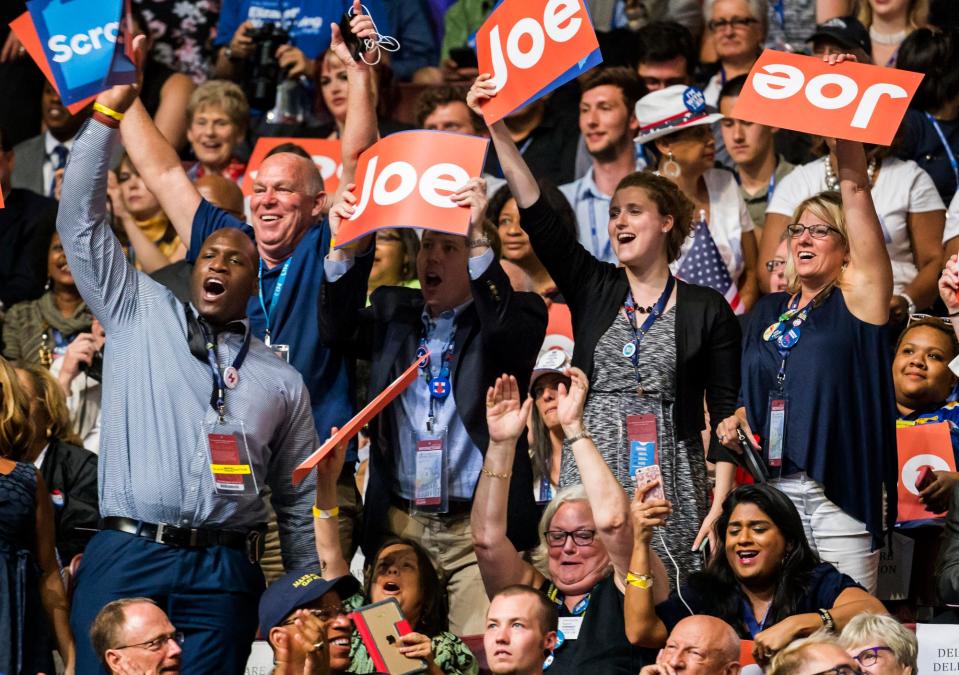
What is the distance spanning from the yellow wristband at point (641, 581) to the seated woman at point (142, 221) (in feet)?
11.2

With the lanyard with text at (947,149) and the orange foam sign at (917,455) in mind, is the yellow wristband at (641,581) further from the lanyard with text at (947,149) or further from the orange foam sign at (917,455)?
the lanyard with text at (947,149)

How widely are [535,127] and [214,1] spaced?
7.20 ft

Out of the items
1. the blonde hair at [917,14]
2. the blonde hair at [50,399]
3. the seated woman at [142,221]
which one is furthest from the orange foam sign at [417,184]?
the blonde hair at [917,14]

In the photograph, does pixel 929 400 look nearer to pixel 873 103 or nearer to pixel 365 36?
pixel 873 103

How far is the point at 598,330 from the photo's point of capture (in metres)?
5.52

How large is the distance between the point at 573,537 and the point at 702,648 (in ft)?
2.20

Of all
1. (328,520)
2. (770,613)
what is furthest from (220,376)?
(770,613)

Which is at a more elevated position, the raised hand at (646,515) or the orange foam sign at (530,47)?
the orange foam sign at (530,47)

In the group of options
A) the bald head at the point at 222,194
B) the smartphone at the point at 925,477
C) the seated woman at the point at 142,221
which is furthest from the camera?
the seated woman at the point at 142,221

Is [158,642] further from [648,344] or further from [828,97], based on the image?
[828,97]

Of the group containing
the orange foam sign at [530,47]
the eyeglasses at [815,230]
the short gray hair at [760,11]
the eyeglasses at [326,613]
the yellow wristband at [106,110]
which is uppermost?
the short gray hair at [760,11]

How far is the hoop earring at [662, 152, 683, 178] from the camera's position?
7098mm

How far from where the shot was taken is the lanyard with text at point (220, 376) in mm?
5070

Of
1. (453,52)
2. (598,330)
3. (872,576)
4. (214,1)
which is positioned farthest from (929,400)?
(214,1)
